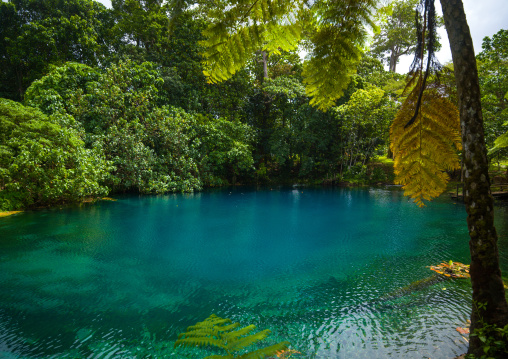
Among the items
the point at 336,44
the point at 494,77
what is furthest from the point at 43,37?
the point at 494,77

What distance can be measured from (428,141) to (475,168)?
329mm

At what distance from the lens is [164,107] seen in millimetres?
17297

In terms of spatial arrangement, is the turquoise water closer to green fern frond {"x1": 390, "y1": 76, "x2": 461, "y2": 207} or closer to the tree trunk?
the tree trunk

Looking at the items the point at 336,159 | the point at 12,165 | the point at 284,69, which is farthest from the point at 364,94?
the point at 12,165

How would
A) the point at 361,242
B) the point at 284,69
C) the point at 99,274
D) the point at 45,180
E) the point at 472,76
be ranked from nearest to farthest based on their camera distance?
the point at 472,76, the point at 99,274, the point at 361,242, the point at 45,180, the point at 284,69

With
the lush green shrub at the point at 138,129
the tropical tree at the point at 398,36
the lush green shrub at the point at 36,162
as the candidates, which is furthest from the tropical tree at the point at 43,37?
the tropical tree at the point at 398,36

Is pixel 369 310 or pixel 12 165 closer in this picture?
pixel 369 310

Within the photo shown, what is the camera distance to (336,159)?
833 inches

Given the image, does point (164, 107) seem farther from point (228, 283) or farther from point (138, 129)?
point (228, 283)

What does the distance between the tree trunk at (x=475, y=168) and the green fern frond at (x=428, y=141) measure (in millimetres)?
76

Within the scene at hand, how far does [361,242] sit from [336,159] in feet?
47.3

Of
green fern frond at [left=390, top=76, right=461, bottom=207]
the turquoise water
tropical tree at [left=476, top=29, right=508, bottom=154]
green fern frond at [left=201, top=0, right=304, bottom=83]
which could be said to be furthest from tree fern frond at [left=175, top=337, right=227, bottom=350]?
tropical tree at [left=476, top=29, right=508, bottom=154]

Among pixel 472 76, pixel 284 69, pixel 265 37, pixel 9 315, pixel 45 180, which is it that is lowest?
pixel 9 315

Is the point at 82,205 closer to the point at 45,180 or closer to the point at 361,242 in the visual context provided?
the point at 45,180
